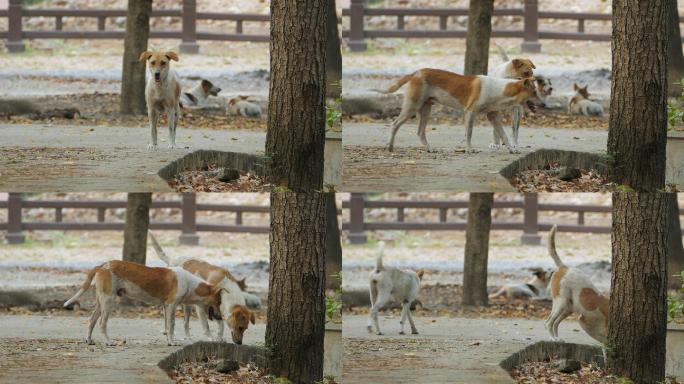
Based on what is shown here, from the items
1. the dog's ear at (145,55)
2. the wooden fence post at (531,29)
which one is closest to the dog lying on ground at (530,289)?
the wooden fence post at (531,29)

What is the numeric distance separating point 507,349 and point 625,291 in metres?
0.97

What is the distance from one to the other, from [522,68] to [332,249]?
1.82m

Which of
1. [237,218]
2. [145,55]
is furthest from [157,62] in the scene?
[237,218]

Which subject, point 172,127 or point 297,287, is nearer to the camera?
point 297,287

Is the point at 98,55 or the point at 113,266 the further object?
the point at 98,55

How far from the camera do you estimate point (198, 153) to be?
9523 mm

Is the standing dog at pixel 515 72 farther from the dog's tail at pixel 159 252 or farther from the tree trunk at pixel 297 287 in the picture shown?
the dog's tail at pixel 159 252

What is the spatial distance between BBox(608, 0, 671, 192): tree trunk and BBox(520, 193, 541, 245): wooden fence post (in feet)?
8.59

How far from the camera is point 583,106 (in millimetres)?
9617

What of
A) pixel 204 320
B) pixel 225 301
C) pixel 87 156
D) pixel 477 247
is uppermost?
pixel 87 156

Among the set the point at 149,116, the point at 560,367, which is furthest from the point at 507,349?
the point at 149,116

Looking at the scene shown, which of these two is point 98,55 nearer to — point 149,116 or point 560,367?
point 149,116

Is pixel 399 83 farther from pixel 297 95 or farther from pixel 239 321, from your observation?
pixel 239 321

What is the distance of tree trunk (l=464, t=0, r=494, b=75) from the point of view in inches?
384
